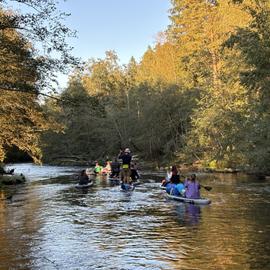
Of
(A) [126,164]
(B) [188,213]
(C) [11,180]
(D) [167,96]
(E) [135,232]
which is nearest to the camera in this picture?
(E) [135,232]

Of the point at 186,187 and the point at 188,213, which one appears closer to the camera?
the point at 188,213

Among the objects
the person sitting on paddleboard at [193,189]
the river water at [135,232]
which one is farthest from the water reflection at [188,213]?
the person sitting on paddleboard at [193,189]

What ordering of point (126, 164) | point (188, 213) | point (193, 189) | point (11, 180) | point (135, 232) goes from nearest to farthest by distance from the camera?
point (135, 232) < point (188, 213) < point (193, 189) < point (126, 164) < point (11, 180)

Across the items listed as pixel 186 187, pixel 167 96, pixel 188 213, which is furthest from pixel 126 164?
pixel 167 96

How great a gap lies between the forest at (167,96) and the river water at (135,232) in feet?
13.3

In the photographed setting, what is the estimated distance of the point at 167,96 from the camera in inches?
1924

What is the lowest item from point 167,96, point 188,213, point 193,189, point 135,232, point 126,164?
point 135,232

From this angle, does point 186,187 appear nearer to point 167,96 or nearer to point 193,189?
point 193,189

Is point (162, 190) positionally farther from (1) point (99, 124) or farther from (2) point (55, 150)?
(2) point (55, 150)

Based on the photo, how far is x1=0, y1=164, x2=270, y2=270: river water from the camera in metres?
10.2

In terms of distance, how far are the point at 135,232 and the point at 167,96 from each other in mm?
36323

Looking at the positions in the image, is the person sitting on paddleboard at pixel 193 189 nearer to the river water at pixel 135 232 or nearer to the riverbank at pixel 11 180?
the river water at pixel 135 232

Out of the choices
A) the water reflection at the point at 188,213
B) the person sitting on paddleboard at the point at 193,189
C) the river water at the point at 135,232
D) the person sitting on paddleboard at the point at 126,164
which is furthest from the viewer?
the person sitting on paddleboard at the point at 126,164

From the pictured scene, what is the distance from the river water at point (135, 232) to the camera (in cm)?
1022
